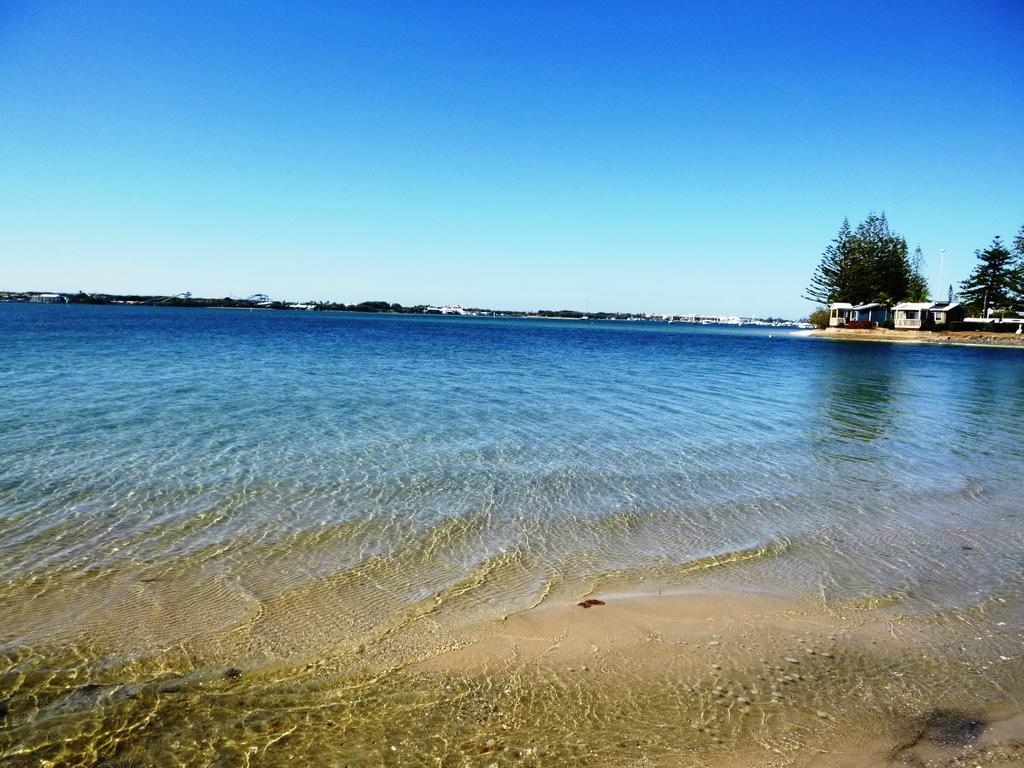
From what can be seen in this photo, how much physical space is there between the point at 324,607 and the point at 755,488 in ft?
21.2

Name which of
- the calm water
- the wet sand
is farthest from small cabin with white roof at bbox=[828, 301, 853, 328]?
the wet sand

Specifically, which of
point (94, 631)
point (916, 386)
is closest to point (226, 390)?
point (94, 631)

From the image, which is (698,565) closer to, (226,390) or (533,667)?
(533,667)

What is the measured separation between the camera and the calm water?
4504 mm

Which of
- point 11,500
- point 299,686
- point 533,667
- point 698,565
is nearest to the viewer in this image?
point 299,686

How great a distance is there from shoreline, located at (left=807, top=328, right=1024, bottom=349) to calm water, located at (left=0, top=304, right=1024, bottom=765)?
61.5 metres

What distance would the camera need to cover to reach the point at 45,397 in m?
15.0

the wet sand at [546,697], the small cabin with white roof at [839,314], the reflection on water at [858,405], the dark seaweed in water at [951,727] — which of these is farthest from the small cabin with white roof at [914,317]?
the dark seaweed in water at [951,727]

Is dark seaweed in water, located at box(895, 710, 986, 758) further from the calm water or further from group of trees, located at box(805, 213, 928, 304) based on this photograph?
group of trees, located at box(805, 213, 928, 304)

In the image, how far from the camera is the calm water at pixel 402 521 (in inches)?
177

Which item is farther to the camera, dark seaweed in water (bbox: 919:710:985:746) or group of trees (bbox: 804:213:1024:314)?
group of trees (bbox: 804:213:1024:314)

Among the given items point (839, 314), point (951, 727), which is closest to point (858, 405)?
point (951, 727)

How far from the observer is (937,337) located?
6938cm

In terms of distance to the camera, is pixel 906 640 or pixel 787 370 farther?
pixel 787 370
